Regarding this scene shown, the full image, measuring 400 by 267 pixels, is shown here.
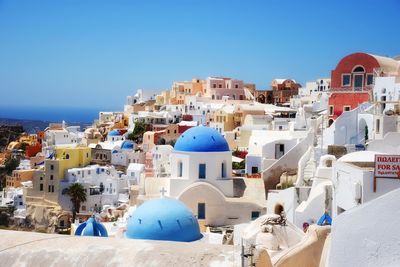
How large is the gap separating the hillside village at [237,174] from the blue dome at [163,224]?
1.2 inches

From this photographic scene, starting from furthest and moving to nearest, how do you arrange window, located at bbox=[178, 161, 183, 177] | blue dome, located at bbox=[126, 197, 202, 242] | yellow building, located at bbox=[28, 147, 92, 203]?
yellow building, located at bbox=[28, 147, 92, 203], window, located at bbox=[178, 161, 183, 177], blue dome, located at bbox=[126, 197, 202, 242]

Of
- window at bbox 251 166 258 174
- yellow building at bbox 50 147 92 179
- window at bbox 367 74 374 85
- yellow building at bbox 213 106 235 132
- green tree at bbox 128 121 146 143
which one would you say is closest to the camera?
window at bbox 367 74 374 85

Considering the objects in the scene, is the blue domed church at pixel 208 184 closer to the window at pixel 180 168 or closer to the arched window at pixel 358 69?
the window at pixel 180 168

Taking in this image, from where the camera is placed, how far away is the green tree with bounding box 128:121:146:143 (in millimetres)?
44438

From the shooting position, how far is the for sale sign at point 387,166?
989 centimetres

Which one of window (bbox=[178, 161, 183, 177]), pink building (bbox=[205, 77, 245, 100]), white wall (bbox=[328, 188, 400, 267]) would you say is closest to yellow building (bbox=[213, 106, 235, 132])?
pink building (bbox=[205, 77, 245, 100])

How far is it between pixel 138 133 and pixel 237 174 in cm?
2152

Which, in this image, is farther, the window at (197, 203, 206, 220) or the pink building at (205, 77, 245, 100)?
the pink building at (205, 77, 245, 100)

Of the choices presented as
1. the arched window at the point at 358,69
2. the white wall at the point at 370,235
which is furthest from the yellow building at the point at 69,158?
the white wall at the point at 370,235

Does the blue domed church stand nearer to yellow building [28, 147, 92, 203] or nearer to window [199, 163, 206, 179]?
window [199, 163, 206, 179]

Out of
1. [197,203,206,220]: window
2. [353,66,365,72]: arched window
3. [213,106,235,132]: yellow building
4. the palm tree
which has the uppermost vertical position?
[353,66,365,72]: arched window

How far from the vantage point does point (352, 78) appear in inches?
945

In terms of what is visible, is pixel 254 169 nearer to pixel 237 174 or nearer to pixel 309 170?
pixel 237 174

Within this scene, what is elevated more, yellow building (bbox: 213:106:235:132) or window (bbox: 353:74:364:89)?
window (bbox: 353:74:364:89)
